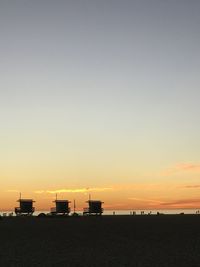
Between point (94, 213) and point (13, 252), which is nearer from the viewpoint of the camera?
point (13, 252)

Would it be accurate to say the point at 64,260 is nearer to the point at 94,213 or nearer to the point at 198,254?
the point at 198,254

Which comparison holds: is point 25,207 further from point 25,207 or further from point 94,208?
point 94,208

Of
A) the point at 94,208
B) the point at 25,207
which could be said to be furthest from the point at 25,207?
the point at 94,208

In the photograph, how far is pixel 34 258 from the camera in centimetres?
2292

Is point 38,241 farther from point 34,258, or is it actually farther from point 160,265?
point 160,265

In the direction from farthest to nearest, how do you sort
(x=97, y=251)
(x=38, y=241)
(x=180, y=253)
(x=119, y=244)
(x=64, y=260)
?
(x=38, y=241) → (x=119, y=244) → (x=97, y=251) → (x=180, y=253) → (x=64, y=260)

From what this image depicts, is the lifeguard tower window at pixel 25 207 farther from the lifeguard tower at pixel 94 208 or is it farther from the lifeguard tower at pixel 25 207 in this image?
the lifeguard tower at pixel 94 208

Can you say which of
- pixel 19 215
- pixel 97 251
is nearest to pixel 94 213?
pixel 19 215

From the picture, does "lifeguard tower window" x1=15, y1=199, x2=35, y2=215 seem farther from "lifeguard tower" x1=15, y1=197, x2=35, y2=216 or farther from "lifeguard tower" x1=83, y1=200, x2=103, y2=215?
"lifeguard tower" x1=83, y1=200, x2=103, y2=215

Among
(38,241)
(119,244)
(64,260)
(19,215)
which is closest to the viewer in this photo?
(64,260)

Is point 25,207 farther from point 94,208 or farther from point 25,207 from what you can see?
point 94,208

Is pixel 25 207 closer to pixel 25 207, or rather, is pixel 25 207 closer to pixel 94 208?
pixel 25 207

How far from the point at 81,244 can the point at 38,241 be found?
155 inches

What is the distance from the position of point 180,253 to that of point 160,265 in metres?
4.24
